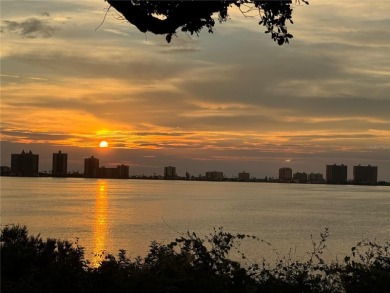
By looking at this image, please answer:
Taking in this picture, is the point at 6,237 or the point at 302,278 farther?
the point at 6,237

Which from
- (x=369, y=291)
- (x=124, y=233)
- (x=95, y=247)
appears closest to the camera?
(x=369, y=291)

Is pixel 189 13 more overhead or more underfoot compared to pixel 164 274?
Result: more overhead

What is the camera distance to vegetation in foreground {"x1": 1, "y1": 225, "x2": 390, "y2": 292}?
27.1 feet

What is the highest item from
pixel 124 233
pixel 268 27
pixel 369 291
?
pixel 268 27

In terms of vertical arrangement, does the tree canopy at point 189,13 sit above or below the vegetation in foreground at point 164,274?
above

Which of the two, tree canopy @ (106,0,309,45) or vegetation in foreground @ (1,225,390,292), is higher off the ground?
tree canopy @ (106,0,309,45)

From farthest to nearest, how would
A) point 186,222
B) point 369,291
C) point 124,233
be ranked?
point 186,222
point 124,233
point 369,291

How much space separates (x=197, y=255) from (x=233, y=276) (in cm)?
82

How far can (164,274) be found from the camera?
8.59 m

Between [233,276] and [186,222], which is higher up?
[233,276]

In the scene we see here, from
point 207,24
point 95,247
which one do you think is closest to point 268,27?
point 207,24

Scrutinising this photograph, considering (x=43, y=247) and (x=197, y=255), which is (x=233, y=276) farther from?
(x=43, y=247)

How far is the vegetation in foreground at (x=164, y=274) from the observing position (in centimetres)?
827

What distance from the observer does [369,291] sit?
29.1 feet
